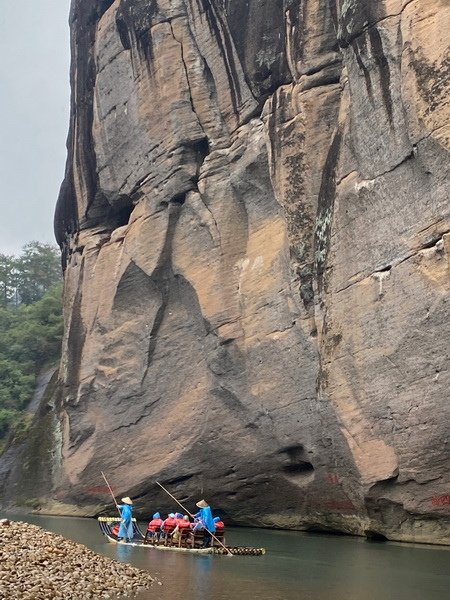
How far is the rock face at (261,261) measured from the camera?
58.4 ft

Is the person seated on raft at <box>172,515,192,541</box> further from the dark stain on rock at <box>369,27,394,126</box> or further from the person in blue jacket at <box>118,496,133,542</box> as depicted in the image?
the dark stain on rock at <box>369,27,394,126</box>

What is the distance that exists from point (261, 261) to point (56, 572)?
12885 millimetres

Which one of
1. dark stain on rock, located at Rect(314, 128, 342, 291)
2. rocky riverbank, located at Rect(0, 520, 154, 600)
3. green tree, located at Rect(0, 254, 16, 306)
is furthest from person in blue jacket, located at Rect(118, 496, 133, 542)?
green tree, located at Rect(0, 254, 16, 306)

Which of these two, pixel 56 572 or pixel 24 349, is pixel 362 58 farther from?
pixel 24 349

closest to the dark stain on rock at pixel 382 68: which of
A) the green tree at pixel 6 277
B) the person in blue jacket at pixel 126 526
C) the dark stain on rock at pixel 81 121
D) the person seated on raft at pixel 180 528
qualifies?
the person seated on raft at pixel 180 528

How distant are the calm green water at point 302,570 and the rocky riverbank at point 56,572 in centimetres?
51

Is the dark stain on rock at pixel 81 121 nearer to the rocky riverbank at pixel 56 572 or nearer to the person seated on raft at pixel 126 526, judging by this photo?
the person seated on raft at pixel 126 526

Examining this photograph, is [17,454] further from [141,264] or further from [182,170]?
[182,170]

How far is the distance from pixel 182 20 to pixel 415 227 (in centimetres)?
1243

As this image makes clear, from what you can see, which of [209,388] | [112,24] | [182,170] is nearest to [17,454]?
[209,388]

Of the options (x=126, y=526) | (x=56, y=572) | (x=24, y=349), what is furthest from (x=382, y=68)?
(x=24, y=349)

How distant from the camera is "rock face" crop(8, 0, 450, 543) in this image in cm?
1780

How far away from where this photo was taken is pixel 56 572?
11.6m

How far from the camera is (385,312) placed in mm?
18391
